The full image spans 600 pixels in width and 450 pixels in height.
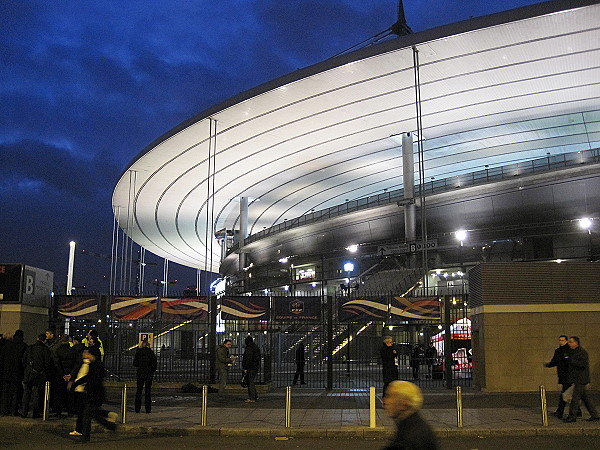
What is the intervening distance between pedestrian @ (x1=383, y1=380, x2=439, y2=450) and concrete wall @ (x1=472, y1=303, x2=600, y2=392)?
13868 mm

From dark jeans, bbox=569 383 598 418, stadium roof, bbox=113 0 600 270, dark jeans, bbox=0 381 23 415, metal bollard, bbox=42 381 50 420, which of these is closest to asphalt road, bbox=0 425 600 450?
dark jeans, bbox=569 383 598 418

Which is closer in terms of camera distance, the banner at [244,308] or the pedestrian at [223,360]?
the pedestrian at [223,360]

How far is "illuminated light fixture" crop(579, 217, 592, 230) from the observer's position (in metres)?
39.2

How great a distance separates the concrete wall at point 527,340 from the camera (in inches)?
691

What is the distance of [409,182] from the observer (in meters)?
41.2

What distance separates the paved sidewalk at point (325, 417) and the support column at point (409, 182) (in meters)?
24.2

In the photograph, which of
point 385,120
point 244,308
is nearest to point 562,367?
point 244,308

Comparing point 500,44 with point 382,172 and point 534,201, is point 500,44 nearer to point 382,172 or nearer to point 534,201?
point 534,201

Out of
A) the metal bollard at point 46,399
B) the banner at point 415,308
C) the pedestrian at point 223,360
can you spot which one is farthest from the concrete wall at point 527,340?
the metal bollard at point 46,399

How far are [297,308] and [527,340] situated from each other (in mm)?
6736

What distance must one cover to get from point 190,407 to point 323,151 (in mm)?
29511

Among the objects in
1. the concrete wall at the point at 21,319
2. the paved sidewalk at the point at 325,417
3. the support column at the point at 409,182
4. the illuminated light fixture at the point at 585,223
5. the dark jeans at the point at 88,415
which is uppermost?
the support column at the point at 409,182

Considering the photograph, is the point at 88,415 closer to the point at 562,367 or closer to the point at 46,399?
the point at 46,399

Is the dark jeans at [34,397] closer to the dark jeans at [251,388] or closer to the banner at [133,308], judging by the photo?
the dark jeans at [251,388]
